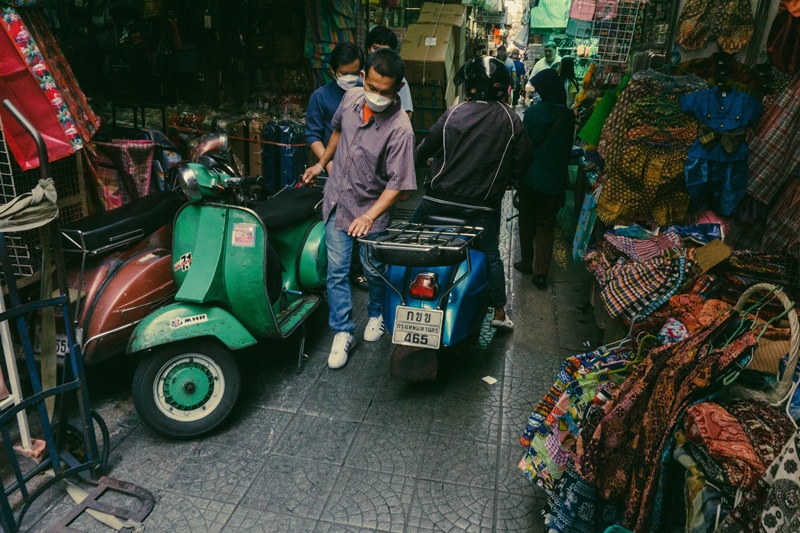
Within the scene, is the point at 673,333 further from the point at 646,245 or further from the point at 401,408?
the point at 401,408

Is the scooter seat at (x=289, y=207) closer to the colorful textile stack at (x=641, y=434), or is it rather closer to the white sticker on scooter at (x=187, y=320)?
the white sticker on scooter at (x=187, y=320)

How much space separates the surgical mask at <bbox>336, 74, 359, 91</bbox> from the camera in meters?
4.51

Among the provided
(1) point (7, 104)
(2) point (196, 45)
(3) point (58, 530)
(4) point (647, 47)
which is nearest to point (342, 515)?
(3) point (58, 530)

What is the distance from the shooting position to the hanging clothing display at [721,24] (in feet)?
14.0

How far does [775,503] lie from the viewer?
1455 mm

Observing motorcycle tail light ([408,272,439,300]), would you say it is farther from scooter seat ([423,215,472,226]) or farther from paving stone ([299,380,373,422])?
paving stone ([299,380,373,422])

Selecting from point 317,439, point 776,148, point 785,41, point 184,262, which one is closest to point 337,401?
point 317,439

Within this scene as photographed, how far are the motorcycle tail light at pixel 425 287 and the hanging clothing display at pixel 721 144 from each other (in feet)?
6.75

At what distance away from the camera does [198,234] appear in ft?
10.9

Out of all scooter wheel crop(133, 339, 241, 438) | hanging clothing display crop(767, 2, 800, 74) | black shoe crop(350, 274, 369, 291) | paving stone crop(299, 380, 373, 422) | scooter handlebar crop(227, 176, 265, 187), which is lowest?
black shoe crop(350, 274, 369, 291)

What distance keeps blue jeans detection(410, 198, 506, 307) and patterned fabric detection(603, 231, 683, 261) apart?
0.83 m

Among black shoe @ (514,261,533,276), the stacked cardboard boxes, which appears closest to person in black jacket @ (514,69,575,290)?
black shoe @ (514,261,533,276)

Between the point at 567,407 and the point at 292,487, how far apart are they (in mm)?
1433

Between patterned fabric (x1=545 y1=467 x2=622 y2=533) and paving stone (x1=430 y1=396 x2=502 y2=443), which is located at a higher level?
patterned fabric (x1=545 y1=467 x2=622 y2=533)
